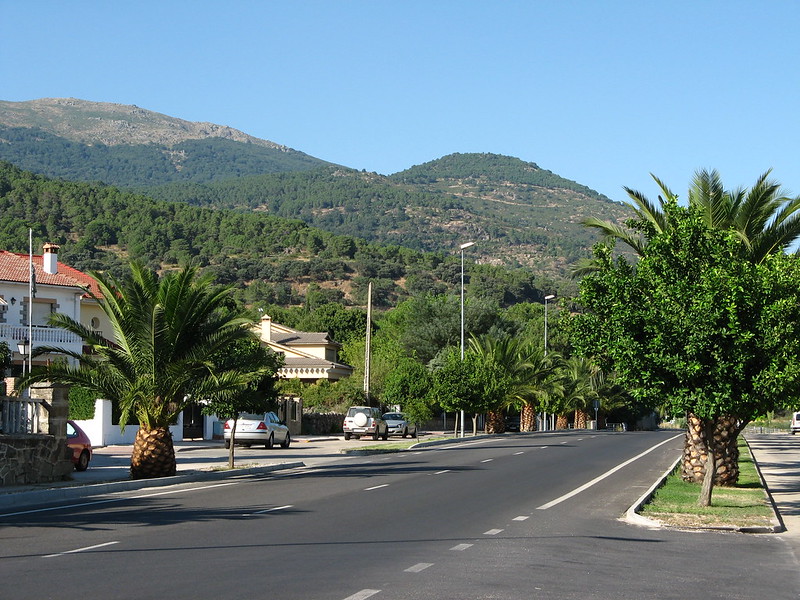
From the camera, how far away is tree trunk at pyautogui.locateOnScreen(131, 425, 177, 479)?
25.0 m

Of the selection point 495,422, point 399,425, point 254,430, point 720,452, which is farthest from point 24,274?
point 720,452

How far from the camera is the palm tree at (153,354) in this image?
82.5ft

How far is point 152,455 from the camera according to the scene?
2523cm

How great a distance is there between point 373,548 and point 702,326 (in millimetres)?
7907

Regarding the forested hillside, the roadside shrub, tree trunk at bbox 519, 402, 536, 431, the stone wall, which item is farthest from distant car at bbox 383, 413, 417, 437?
the forested hillside

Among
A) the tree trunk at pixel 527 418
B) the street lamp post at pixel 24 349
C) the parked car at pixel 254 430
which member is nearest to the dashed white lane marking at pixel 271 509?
the parked car at pixel 254 430

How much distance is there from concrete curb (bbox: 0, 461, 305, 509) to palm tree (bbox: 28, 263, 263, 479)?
742mm

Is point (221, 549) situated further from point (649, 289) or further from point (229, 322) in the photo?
point (229, 322)

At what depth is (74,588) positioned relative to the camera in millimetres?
9883

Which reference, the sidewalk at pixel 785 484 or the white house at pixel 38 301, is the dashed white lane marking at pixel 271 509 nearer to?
the sidewalk at pixel 785 484

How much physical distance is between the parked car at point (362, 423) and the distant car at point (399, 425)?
2.57 metres

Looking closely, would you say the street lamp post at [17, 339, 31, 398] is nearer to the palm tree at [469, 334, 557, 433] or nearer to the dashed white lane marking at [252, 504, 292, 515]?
the dashed white lane marking at [252, 504, 292, 515]

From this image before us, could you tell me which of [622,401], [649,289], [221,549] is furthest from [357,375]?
[221,549]

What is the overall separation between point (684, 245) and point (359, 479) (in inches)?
428
